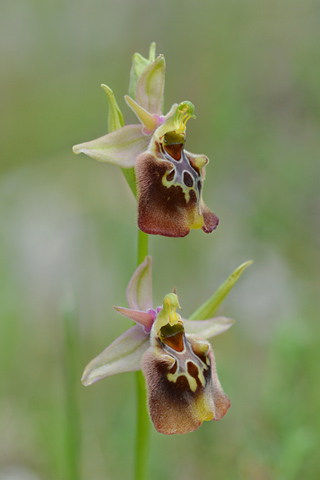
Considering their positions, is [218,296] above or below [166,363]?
above

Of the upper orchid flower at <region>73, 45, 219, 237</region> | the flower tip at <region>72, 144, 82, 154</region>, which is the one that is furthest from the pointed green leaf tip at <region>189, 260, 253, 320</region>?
the flower tip at <region>72, 144, 82, 154</region>

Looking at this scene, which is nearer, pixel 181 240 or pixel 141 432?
pixel 141 432

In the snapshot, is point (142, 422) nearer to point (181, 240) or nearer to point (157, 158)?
point (157, 158)

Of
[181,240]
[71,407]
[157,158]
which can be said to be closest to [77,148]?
[157,158]

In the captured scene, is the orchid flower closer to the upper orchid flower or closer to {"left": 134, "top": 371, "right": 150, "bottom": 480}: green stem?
{"left": 134, "top": 371, "right": 150, "bottom": 480}: green stem

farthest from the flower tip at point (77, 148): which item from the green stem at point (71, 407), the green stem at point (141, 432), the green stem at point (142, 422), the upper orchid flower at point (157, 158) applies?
the green stem at point (141, 432)

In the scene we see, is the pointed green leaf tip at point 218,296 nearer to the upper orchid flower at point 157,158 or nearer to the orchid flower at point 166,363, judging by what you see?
the orchid flower at point 166,363

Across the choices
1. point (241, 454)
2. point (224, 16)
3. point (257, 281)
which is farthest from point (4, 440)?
point (224, 16)

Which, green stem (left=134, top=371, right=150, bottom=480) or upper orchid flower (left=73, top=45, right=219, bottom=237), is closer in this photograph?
upper orchid flower (left=73, top=45, right=219, bottom=237)
